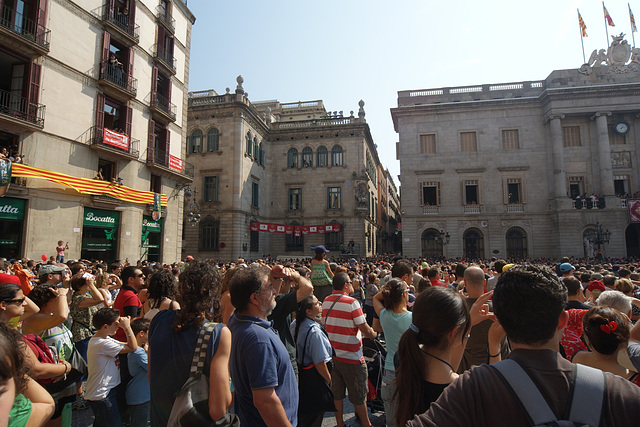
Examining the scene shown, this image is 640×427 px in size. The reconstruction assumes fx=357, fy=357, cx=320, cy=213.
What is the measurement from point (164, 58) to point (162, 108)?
3100 millimetres

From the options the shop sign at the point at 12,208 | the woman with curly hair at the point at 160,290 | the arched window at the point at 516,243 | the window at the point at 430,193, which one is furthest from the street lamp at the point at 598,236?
the shop sign at the point at 12,208

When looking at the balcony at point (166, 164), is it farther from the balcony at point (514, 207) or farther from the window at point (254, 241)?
the balcony at point (514, 207)

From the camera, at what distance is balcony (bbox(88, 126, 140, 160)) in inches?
657

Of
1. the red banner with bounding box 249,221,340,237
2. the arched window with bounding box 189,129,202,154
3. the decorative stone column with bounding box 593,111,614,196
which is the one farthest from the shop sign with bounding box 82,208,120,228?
the decorative stone column with bounding box 593,111,614,196

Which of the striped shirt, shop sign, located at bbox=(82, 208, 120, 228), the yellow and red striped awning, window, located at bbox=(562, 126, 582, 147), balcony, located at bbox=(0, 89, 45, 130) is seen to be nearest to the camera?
the striped shirt

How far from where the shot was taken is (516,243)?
100 ft

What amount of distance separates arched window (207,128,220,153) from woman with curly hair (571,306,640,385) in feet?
102

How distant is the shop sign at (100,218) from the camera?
54.1ft

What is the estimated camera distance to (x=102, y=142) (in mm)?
16906

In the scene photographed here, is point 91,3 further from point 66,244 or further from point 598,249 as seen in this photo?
point 598,249

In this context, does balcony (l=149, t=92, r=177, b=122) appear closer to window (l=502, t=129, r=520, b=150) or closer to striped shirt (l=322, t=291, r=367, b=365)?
striped shirt (l=322, t=291, r=367, b=365)

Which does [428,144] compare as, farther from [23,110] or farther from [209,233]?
[23,110]

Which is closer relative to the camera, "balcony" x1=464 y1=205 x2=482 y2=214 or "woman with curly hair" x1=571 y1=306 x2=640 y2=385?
"woman with curly hair" x1=571 y1=306 x2=640 y2=385

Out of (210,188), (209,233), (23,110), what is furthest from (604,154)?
(23,110)
